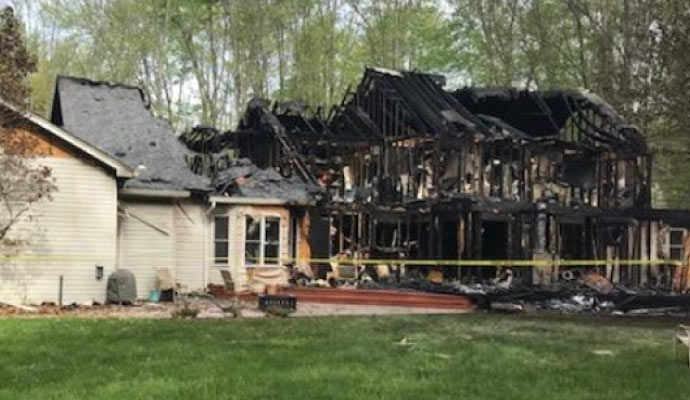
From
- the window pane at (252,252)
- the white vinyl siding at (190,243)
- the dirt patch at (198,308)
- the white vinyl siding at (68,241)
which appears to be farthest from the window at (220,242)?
the white vinyl siding at (68,241)

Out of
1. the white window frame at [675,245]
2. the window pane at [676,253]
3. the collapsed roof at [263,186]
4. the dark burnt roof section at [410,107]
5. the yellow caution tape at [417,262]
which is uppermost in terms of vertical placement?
the dark burnt roof section at [410,107]

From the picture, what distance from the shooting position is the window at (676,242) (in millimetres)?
32375

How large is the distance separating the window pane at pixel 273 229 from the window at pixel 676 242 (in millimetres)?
14145

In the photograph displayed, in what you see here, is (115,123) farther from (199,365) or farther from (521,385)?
(521,385)

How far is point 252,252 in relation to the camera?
89.1 feet

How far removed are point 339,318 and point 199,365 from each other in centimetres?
764

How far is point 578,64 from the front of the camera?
44.1 m

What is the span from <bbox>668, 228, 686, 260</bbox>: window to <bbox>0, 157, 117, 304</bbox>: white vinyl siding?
19755mm

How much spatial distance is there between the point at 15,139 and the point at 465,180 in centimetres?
1461

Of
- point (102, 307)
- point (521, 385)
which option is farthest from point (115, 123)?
point (521, 385)

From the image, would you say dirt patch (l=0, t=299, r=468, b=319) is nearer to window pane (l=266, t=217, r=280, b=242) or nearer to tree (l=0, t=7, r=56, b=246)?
tree (l=0, t=7, r=56, b=246)

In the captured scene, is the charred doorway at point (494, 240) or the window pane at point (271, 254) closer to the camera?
the window pane at point (271, 254)

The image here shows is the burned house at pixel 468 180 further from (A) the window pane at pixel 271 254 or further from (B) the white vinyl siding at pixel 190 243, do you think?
(B) the white vinyl siding at pixel 190 243

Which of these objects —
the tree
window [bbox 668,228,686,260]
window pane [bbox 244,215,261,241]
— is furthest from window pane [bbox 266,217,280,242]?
window [bbox 668,228,686,260]
